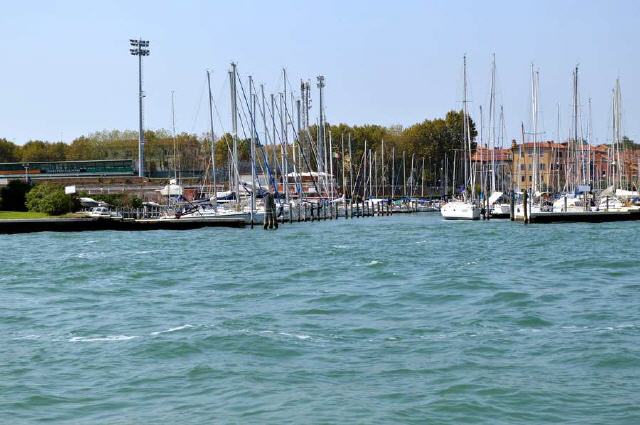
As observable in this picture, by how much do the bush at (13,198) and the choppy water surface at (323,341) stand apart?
4454 cm

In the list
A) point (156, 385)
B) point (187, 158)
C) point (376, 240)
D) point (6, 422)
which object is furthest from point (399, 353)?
point (187, 158)

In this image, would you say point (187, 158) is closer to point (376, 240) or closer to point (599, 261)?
point (376, 240)

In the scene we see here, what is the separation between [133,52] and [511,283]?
10893cm

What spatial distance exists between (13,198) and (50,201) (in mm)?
7951

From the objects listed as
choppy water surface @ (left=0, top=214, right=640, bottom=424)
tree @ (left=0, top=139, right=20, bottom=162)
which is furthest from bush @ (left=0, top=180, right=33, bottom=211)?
tree @ (left=0, top=139, right=20, bottom=162)

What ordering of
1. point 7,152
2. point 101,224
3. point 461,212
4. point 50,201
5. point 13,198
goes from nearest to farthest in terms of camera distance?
point 101,224, point 50,201, point 13,198, point 461,212, point 7,152

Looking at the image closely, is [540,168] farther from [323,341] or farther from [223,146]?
[323,341]

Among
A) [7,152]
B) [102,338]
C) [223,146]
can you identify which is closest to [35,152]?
[7,152]

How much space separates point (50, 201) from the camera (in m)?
84.5

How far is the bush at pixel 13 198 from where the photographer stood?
297 feet

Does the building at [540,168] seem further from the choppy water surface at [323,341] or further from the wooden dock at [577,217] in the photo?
the choppy water surface at [323,341]

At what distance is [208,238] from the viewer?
216 ft

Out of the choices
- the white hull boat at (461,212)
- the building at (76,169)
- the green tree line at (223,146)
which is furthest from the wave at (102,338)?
the green tree line at (223,146)

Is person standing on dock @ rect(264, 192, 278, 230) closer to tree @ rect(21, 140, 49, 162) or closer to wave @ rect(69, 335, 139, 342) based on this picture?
wave @ rect(69, 335, 139, 342)
